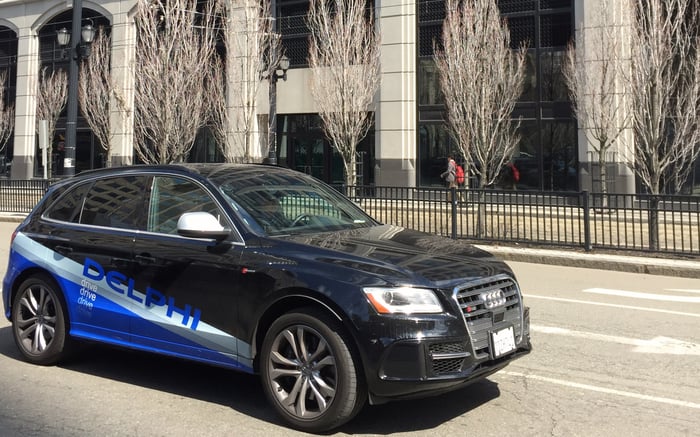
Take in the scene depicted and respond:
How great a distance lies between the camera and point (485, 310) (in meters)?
3.88

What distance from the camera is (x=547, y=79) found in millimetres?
22219

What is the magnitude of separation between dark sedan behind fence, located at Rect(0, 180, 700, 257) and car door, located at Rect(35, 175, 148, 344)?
957 centimetres

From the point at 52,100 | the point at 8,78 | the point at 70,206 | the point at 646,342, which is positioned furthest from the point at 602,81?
the point at 8,78

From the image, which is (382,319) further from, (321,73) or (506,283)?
(321,73)

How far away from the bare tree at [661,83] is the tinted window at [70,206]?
13120mm

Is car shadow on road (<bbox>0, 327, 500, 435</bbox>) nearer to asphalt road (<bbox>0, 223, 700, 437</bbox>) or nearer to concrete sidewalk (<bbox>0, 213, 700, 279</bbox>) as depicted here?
asphalt road (<bbox>0, 223, 700, 437</bbox>)

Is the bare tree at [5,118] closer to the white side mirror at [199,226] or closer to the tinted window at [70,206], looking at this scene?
the tinted window at [70,206]

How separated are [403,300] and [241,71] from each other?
21.9 meters

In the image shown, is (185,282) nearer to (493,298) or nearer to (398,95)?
(493,298)

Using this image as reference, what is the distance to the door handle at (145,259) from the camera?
15.1 feet

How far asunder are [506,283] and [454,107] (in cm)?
1598

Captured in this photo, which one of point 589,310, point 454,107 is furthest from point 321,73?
point 589,310

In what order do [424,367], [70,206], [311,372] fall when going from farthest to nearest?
1. [70,206]
2. [311,372]
3. [424,367]

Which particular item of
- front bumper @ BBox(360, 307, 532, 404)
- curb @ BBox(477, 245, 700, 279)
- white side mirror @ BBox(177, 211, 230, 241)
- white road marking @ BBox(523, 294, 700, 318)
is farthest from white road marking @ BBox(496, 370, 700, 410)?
curb @ BBox(477, 245, 700, 279)
